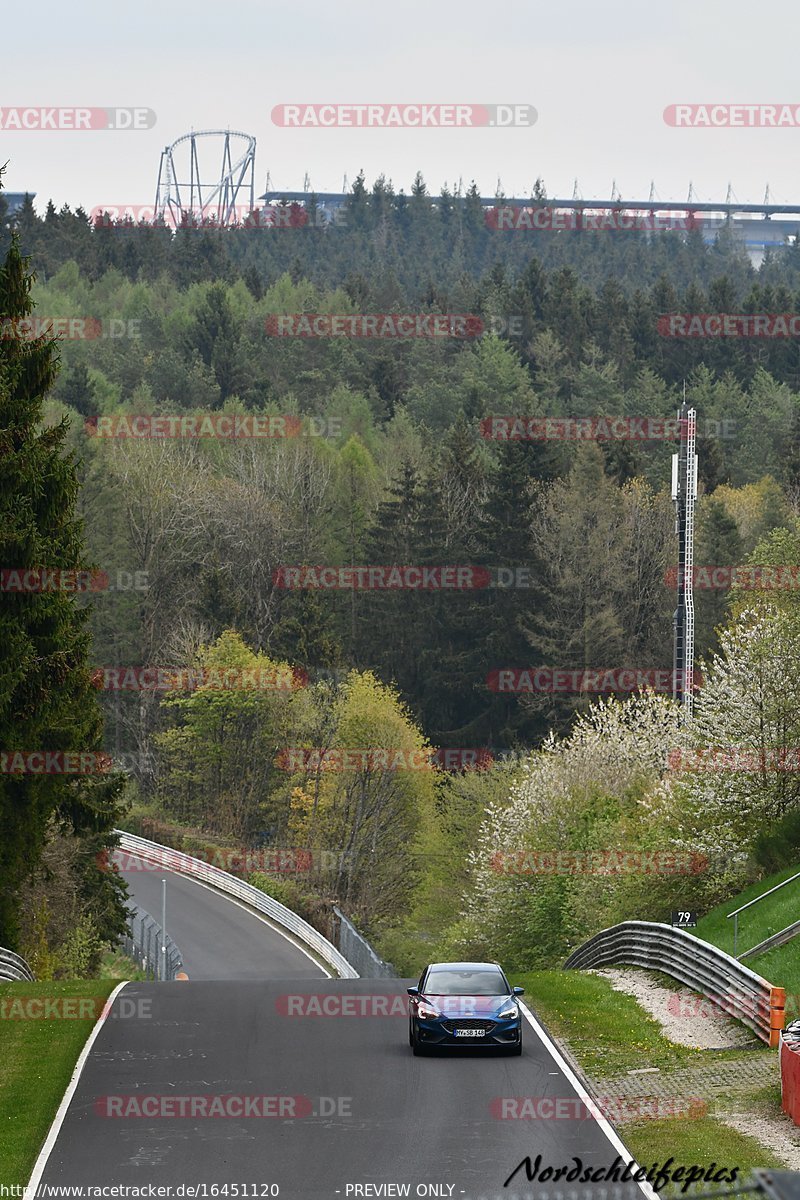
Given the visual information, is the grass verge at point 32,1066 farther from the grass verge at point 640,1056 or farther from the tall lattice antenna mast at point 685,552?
the tall lattice antenna mast at point 685,552

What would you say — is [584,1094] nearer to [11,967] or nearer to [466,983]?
[466,983]

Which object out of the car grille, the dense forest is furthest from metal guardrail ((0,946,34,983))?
the dense forest

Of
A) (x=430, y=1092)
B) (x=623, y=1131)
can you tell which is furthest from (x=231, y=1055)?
(x=623, y=1131)

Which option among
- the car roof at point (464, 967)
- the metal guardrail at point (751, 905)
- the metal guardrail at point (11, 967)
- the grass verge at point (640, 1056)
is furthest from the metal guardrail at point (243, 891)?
the car roof at point (464, 967)

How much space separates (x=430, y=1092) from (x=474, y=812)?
2039 inches

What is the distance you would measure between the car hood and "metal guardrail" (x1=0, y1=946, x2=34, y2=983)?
1057 cm

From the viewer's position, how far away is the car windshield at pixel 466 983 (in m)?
22.2

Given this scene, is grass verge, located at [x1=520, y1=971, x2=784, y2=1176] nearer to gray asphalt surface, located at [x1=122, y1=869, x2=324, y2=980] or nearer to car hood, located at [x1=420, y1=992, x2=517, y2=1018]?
car hood, located at [x1=420, y1=992, x2=517, y2=1018]

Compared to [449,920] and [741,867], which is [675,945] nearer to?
[741,867]

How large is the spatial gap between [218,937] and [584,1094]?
1616 inches

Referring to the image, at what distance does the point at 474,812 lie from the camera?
71.2 meters

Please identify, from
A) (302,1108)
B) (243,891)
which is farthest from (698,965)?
(243,891)

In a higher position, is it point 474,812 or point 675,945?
point 675,945

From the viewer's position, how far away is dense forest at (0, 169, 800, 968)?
184ft
